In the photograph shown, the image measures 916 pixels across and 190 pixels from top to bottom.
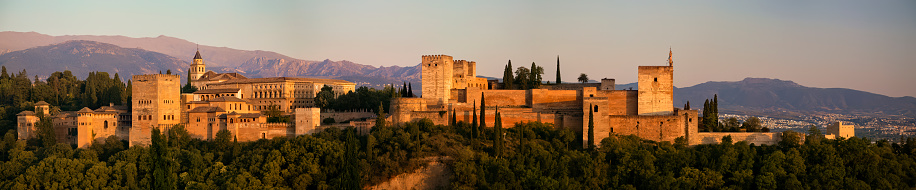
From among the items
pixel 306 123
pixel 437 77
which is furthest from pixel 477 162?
pixel 306 123

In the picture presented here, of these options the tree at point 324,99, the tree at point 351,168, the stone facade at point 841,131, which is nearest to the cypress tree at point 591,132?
the tree at point 351,168

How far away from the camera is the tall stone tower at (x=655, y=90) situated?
162ft

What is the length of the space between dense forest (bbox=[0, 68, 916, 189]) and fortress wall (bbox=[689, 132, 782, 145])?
55 centimetres

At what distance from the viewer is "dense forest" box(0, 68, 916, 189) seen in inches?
1688

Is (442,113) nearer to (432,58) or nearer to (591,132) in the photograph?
(432,58)

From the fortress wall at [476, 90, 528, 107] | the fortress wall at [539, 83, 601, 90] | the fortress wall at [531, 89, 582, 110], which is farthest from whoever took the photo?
the fortress wall at [539, 83, 601, 90]

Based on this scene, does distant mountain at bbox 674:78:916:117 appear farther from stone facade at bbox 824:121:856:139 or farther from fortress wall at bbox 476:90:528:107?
fortress wall at bbox 476:90:528:107

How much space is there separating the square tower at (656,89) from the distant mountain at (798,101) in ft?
381

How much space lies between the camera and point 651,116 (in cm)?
4781

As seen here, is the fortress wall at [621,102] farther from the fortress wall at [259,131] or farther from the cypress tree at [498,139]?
the fortress wall at [259,131]

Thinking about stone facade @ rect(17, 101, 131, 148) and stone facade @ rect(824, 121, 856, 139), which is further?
stone facade @ rect(17, 101, 131, 148)

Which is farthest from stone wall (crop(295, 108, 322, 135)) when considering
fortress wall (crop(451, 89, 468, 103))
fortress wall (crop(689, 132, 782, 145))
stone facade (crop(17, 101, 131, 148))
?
fortress wall (crop(689, 132, 782, 145))

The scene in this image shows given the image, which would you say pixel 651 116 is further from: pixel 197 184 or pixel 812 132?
pixel 197 184

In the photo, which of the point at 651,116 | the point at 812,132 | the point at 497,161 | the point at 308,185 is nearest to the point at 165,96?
the point at 308,185
